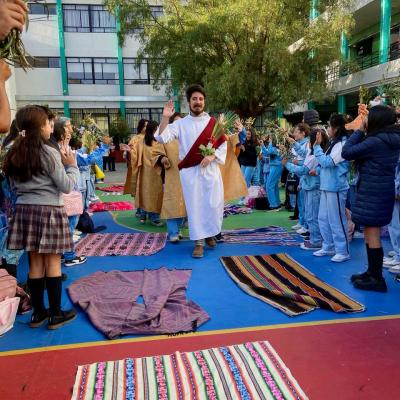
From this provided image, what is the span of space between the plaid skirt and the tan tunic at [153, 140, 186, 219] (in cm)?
270

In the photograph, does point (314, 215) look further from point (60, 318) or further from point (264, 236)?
point (60, 318)

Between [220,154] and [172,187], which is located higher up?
[220,154]

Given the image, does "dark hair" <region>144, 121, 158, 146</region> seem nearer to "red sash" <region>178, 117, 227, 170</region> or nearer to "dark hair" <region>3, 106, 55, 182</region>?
"red sash" <region>178, 117, 227, 170</region>

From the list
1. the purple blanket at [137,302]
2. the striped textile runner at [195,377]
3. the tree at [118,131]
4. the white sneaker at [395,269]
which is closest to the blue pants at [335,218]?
the white sneaker at [395,269]

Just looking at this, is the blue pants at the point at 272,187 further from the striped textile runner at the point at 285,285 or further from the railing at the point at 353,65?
the railing at the point at 353,65

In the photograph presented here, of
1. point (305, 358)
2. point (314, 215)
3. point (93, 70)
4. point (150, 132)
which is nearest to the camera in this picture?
point (305, 358)

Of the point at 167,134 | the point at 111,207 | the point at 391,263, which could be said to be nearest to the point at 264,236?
the point at 391,263

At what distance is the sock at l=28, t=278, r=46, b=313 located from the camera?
3236 millimetres

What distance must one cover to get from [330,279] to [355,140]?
139 cm

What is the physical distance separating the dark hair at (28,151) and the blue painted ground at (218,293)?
1.18 metres

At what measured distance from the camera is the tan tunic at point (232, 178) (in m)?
6.06

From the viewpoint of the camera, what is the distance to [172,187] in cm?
590

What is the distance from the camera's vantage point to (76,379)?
2475 mm

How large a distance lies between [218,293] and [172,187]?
7.80ft
